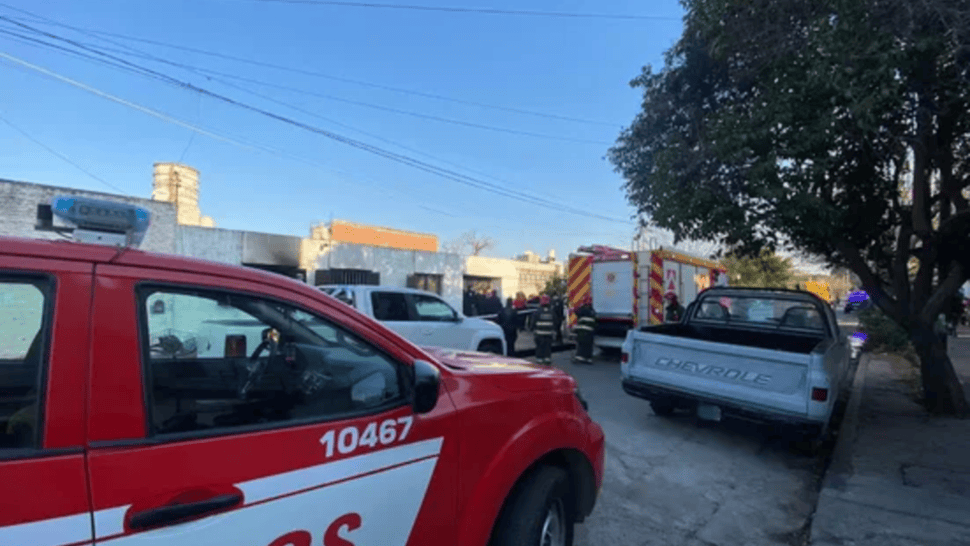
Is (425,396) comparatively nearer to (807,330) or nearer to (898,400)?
(807,330)

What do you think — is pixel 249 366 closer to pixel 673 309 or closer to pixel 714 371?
pixel 714 371

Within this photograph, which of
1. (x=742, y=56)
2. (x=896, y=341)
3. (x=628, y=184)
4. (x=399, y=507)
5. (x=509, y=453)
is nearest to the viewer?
(x=399, y=507)

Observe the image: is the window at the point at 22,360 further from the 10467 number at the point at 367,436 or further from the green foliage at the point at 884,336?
the green foliage at the point at 884,336

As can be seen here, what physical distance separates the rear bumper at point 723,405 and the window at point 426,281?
15446 mm

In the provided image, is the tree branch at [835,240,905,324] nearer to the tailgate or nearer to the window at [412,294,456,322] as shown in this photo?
the tailgate

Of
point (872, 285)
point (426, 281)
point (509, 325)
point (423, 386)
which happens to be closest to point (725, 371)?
point (872, 285)

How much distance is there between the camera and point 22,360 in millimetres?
1567

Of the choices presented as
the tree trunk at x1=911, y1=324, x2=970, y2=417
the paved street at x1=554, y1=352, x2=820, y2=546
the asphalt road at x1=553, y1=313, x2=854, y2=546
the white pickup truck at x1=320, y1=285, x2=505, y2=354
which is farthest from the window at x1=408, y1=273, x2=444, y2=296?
the tree trunk at x1=911, y1=324, x2=970, y2=417

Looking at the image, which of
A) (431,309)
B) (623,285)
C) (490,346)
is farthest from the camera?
(623,285)

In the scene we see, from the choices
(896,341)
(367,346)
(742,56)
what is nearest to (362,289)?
(742,56)

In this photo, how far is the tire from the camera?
263 cm

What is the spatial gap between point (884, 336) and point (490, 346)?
12.4 metres

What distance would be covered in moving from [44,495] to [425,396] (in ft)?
3.90

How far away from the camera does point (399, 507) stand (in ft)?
6.98
